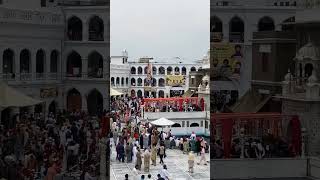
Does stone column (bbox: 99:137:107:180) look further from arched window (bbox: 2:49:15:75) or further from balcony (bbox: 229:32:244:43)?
balcony (bbox: 229:32:244:43)

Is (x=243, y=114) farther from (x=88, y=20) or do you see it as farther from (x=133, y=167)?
(x=88, y=20)

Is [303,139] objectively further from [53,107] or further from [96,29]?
[53,107]

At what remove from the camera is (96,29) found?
4262mm

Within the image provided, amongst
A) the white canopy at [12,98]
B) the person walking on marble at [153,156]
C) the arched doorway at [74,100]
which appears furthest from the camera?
the person walking on marble at [153,156]

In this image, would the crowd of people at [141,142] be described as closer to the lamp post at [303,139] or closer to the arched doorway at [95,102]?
the arched doorway at [95,102]

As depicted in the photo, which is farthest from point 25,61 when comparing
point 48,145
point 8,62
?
point 48,145

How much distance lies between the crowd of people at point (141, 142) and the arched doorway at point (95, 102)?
12cm

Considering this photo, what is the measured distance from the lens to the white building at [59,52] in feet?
13.7

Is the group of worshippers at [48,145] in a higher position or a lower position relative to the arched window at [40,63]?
lower

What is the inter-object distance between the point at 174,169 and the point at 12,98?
1.24 m

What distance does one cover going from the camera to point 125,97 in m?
4.61

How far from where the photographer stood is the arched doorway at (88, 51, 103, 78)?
14.0ft

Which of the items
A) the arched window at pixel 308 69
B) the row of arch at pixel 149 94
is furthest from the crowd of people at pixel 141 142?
the arched window at pixel 308 69

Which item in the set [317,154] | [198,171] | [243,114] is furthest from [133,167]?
[317,154]
